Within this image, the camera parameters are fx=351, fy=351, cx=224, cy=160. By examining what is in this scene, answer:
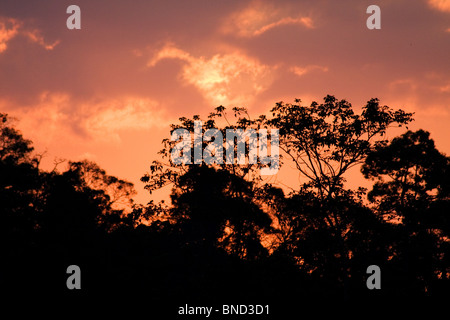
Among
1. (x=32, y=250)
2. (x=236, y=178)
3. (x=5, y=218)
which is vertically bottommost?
(x=32, y=250)

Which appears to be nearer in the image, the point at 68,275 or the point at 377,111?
the point at 377,111

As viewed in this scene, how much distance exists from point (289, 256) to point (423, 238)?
9.34 m

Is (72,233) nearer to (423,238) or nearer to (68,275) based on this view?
(68,275)

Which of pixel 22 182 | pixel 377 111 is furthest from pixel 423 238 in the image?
pixel 22 182

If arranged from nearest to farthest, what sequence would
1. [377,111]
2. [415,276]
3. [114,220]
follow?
1. [377,111]
2. [415,276]
3. [114,220]

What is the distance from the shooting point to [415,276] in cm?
2088

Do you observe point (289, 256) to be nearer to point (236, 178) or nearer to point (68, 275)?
point (236, 178)

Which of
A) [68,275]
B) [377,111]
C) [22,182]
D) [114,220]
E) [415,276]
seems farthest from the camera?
[114,220]

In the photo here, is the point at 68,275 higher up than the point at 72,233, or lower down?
lower down

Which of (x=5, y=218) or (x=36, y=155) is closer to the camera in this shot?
(x=5, y=218)

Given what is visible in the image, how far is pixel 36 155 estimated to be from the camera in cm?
2897

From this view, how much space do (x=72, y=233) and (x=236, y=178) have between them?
15.7 m
